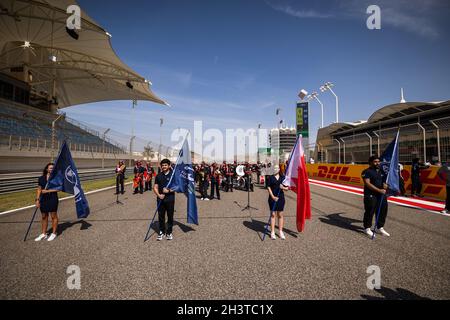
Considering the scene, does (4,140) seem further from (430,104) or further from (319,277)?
(430,104)

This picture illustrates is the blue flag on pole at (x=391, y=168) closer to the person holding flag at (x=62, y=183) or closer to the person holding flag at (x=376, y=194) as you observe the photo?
the person holding flag at (x=376, y=194)

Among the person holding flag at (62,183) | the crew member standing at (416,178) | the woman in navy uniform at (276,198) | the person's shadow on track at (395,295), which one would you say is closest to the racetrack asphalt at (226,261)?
the person's shadow on track at (395,295)

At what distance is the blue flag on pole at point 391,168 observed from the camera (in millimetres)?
5137

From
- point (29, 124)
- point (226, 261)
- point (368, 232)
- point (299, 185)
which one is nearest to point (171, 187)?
point (226, 261)

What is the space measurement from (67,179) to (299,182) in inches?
216

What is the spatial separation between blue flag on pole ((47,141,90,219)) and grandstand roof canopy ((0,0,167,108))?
1799cm

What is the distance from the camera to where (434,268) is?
3.17 metres

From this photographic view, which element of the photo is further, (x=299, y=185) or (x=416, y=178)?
(x=416, y=178)

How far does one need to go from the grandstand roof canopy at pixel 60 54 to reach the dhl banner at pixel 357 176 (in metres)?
22.9

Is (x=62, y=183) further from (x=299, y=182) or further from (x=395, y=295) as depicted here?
(x=395, y=295)

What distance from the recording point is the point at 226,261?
3.38 metres

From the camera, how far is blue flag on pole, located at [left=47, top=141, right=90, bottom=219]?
480cm
